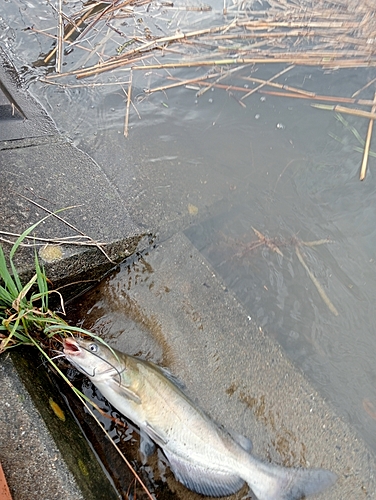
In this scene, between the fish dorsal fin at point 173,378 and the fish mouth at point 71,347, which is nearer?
the fish mouth at point 71,347

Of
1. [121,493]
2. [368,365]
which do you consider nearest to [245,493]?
[121,493]

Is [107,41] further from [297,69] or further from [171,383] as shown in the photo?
[171,383]

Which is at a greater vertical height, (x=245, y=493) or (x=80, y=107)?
(x=80, y=107)

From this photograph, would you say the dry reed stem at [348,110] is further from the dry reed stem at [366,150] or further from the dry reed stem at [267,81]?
the dry reed stem at [267,81]

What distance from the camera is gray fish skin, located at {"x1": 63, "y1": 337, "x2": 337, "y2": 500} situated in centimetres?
217

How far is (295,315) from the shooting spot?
3.00m

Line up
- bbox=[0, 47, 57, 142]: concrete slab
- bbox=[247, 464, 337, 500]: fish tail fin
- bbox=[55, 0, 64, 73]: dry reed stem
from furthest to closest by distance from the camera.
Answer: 1. bbox=[55, 0, 64, 73]: dry reed stem
2. bbox=[0, 47, 57, 142]: concrete slab
3. bbox=[247, 464, 337, 500]: fish tail fin

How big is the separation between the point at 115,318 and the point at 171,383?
60 centimetres

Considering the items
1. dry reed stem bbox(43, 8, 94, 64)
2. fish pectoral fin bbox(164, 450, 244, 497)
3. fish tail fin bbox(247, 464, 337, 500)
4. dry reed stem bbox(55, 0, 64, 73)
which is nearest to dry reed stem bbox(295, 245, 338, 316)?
fish tail fin bbox(247, 464, 337, 500)

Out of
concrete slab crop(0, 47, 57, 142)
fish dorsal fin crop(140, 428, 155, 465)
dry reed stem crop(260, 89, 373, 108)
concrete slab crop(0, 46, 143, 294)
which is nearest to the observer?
fish dorsal fin crop(140, 428, 155, 465)

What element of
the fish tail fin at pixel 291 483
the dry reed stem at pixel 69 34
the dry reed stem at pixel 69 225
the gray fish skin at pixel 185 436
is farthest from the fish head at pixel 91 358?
the dry reed stem at pixel 69 34

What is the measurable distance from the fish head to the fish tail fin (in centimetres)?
92

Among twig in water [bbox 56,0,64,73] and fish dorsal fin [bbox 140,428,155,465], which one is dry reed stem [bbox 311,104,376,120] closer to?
twig in water [bbox 56,0,64,73]

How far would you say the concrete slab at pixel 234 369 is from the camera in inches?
90.7
